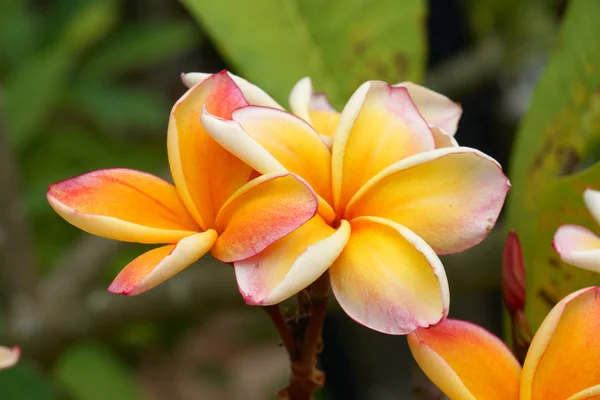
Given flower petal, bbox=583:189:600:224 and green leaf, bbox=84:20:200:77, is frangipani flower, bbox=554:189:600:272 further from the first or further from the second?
green leaf, bbox=84:20:200:77

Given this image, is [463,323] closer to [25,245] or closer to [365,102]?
[365,102]

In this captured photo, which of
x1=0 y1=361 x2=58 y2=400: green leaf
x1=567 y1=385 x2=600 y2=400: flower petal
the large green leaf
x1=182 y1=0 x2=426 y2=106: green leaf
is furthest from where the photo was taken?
x1=0 y1=361 x2=58 y2=400: green leaf

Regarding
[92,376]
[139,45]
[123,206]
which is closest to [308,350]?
[123,206]

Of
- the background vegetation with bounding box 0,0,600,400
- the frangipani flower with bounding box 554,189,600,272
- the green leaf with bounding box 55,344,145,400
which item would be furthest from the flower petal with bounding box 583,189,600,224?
the green leaf with bounding box 55,344,145,400

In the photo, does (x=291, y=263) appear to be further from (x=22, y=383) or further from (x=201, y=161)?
(x=22, y=383)

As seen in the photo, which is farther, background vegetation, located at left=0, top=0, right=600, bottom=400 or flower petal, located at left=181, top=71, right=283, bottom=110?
background vegetation, located at left=0, top=0, right=600, bottom=400

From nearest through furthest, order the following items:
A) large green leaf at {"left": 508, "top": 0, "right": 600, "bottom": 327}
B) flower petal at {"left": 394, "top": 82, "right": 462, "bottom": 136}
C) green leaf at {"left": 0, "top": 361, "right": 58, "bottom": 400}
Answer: flower petal at {"left": 394, "top": 82, "right": 462, "bottom": 136} < large green leaf at {"left": 508, "top": 0, "right": 600, "bottom": 327} < green leaf at {"left": 0, "top": 361, "right": 58, "bottom": 400}

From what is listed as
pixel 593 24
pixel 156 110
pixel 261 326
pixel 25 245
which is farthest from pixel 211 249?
pixel 156 110
